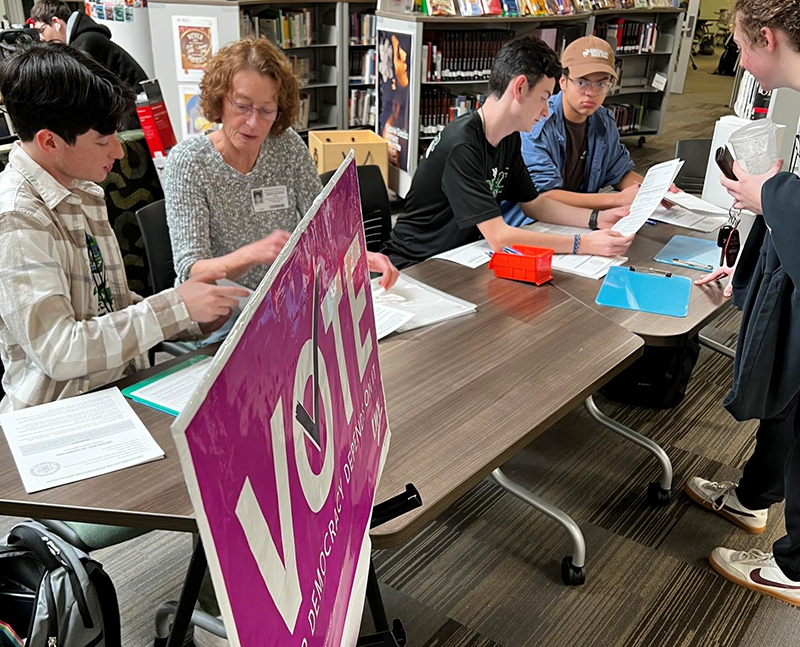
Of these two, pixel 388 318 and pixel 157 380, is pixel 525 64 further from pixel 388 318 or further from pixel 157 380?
pixel 157 380

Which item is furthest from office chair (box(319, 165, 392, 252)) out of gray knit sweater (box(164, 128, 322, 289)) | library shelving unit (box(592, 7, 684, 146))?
library shelving unit (box(592, 7, 684, 146))

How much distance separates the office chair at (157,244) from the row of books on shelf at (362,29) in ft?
13.7

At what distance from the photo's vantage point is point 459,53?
518 centimetres

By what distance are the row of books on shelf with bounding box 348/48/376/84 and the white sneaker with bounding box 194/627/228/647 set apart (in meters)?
5.13

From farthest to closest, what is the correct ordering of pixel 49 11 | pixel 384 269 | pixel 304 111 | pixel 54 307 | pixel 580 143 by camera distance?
pixel 304 111 < pixel 49 11 < pixel 580 143 < pixel 384 269 < pixel 54 307

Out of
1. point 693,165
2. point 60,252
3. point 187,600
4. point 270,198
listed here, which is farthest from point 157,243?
point 693,165

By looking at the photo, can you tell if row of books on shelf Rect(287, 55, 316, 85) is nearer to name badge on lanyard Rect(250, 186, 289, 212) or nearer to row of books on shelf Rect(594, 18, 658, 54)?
row of books on shelf Rect(594, 18, 658, 54)

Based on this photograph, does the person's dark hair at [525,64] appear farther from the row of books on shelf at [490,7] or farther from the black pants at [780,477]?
the row of books on shelf at [490,7]

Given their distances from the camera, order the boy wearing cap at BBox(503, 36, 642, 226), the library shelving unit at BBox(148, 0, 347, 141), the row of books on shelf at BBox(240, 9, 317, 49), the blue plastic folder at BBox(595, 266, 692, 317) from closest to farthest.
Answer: the blue plastic folder at BBox(595, 266, 692, 317), the boy wearing cap at BBox(503, 36, 642, 226), the library shelving unit at BBox(148, 0, 347, 141), the row of books on shelf at BBox(240, 9, 317, 49)

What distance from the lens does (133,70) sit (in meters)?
4.19

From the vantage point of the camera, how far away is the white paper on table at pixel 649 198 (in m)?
2.34

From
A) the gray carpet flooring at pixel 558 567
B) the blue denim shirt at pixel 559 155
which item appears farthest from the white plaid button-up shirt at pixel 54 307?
the blue denim shirt at pixel 559 155

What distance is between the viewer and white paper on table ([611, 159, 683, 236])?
2.34m

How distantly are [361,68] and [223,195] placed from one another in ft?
14.2
